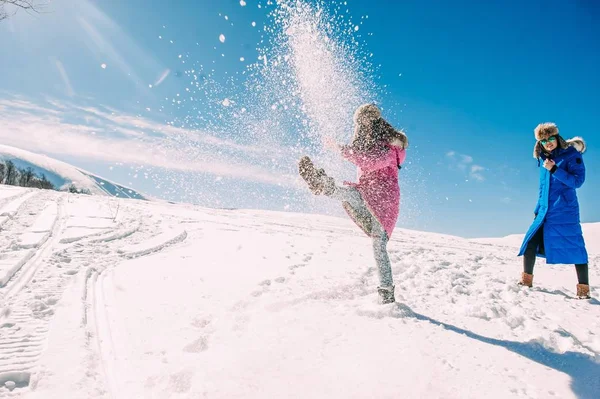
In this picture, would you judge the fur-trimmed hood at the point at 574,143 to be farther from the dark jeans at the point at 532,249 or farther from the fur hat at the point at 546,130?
the dark jeans at the point at 532,249

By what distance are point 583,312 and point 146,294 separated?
160 inches

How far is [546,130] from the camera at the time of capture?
4.20 meters

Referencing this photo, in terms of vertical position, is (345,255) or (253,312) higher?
(345,255)

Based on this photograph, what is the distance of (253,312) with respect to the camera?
2.98 m

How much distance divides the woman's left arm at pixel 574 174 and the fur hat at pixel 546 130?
36 cm

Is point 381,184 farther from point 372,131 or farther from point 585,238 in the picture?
point 585,238

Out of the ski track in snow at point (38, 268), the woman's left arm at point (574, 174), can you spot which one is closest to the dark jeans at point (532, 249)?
the woman's left arm at point (574, 174)

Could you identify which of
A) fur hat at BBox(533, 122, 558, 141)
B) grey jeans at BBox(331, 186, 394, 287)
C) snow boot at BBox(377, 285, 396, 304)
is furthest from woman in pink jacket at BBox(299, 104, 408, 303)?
fur hat at BBox(533, 122, 558, 141)

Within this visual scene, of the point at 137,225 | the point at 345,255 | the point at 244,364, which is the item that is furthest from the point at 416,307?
the point at 137,225

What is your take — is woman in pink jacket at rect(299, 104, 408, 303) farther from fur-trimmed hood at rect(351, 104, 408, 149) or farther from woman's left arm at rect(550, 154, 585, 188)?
woman's left arm at rect(550, 154, 585, 188)

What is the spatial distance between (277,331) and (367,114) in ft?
7.18

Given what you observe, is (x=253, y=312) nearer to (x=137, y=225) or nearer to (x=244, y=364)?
(x=244, y=364)

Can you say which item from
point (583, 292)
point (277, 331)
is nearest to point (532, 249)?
point (583, 292)

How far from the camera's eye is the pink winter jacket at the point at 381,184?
346 cm
